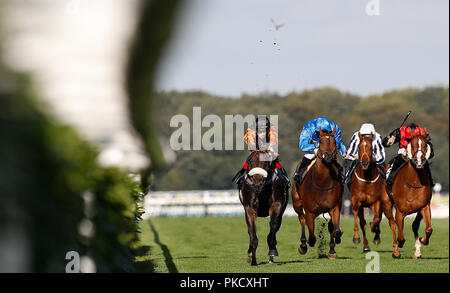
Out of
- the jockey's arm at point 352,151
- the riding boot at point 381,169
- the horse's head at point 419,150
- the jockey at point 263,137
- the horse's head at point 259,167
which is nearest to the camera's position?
the jockey at point 263,137

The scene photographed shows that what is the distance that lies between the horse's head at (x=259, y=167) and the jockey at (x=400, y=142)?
2.36 metres

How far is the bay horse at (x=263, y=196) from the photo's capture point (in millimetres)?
8938

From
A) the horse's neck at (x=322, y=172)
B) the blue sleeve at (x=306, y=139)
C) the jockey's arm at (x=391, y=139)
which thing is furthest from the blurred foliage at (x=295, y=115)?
the horse's neck at (x=322, y=172)

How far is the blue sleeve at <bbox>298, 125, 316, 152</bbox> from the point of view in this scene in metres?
9.98

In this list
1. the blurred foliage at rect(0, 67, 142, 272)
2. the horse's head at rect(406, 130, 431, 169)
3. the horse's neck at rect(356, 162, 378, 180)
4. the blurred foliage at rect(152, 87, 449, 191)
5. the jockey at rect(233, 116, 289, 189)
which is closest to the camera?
the blurred foliage at rect(0, 67, 142, 272)

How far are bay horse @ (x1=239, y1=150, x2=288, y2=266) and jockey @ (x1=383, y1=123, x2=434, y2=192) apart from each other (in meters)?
2.11

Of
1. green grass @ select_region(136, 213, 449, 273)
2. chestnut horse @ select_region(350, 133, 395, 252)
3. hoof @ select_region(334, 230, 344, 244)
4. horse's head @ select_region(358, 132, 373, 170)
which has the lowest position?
green grass @ select_region(136, 213, 449, 273)

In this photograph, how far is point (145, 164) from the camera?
123 inches

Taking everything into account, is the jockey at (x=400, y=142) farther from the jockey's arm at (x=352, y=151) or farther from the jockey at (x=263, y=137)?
the jockey at (x=263, y=137)

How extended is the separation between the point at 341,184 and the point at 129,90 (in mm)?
8001

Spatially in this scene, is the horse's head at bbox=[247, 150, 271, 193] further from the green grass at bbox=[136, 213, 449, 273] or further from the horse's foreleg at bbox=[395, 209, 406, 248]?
the horse's foreleg at bbox=[395, 209, 406, 248]

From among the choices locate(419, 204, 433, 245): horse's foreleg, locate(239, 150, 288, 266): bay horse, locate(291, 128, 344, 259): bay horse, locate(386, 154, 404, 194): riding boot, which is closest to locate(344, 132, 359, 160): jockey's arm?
locate(386, 154, 404, 194): riding boot

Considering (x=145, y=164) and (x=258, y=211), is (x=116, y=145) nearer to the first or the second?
(x=145, y=164)
